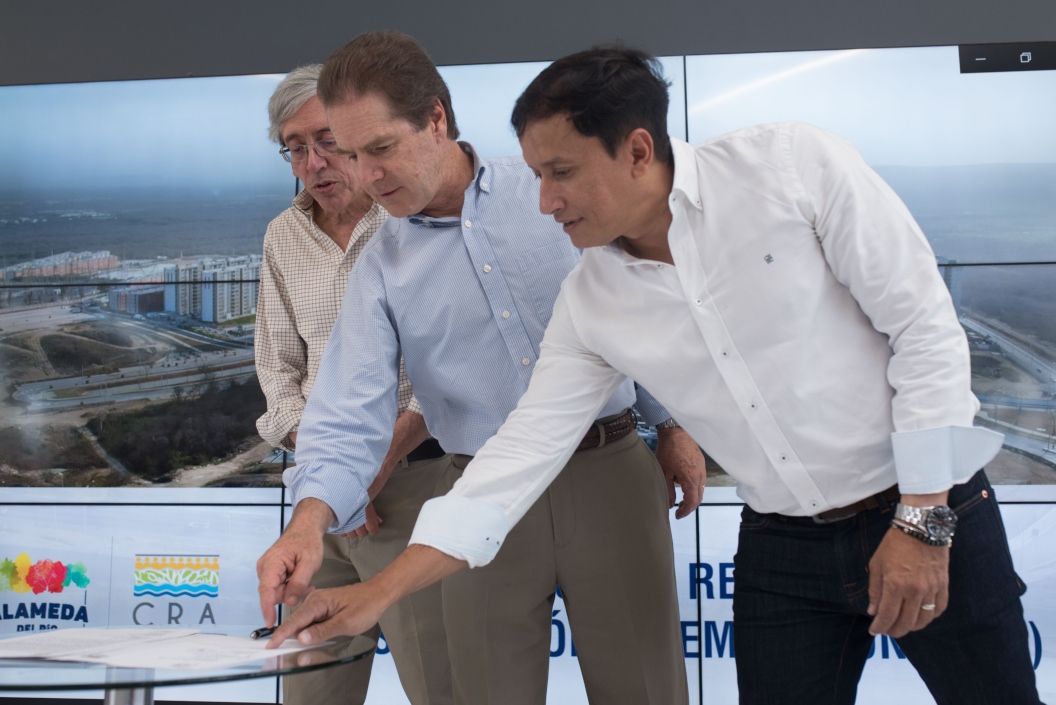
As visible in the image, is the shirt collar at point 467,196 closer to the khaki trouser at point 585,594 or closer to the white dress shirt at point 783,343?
the white dress shirt at point 783,343

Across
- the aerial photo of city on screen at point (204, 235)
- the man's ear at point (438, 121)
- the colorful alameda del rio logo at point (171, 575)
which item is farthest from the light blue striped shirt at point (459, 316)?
the colorful alameda del rio logo at point (171, 575)

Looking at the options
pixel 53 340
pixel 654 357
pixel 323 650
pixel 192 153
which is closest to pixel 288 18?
pixel 192 153

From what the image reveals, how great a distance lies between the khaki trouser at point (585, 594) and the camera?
5.81 ft

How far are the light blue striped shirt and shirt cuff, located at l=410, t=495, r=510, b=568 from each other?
1.17 ft

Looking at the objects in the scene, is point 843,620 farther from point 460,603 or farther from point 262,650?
point 262,650

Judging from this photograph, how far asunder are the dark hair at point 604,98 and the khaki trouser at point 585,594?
65 cm

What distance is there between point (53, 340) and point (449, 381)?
237 centimetres

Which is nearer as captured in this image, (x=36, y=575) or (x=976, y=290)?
(x=976, y=290)

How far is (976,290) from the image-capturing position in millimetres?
3201

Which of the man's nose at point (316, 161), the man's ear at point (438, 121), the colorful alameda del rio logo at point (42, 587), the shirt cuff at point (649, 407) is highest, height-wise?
the man's nose at point (316, 161)

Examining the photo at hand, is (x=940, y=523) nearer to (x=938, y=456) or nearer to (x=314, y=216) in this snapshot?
(x=938, y=456)

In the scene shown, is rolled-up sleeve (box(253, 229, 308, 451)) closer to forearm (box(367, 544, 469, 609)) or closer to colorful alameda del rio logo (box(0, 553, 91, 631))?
forearm (box(367, 544, 469, 609))

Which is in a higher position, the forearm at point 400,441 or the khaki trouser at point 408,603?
the forearm at point 400,441

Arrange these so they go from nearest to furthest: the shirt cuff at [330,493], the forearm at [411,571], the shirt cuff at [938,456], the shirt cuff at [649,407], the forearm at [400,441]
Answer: the shirt cuff at [938,456] → the forearm at [411,571] → the shirt cuff at [330,493] → the shirt cuff at [649,407] → the forearm at [400,441]
